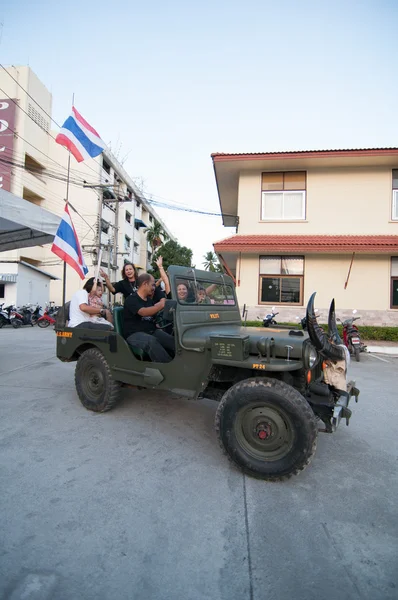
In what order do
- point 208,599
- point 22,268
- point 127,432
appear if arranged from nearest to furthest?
point 208,599, point 127,432, point 22,268

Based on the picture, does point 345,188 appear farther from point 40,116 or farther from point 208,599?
point 40,116

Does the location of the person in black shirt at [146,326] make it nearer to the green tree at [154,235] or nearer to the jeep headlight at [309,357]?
the jeep headlight at [309,357]

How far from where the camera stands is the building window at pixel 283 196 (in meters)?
11.9

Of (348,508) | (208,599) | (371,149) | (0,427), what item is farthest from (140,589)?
(371,149)

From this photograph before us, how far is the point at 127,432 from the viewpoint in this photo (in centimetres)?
330

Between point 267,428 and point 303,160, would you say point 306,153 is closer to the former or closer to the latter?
point 303,160

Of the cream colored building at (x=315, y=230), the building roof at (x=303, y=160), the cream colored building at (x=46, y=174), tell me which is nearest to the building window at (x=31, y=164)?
the cream colored building at (x=46, y=174)

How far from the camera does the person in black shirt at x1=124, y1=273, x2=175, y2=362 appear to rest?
3.37 m

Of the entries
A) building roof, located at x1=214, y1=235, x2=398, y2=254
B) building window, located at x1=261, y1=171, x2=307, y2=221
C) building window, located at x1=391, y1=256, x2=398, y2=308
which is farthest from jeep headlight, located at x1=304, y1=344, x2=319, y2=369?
building window, located at x1=391, y1=256, x2=398, y2=308

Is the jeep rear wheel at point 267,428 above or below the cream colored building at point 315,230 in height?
below

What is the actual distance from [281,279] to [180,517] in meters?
10.3

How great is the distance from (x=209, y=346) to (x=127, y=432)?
52.5 inches

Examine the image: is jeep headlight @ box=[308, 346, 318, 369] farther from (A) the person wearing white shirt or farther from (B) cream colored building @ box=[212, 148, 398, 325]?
(B) cream colored building @ box=[212, 148, 398, 325]

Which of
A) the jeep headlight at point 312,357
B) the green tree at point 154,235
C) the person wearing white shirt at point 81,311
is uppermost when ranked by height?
the green tree at point 154,235
